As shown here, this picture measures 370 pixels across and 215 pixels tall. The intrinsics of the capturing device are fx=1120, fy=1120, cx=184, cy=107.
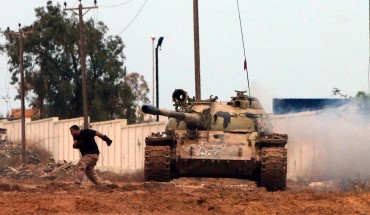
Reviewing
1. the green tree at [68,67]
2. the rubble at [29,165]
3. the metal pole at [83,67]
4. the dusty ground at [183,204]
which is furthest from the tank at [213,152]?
the green tree at [68,67]

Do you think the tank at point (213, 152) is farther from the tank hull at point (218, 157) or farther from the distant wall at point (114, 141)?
the distant wall at point (114, 141)

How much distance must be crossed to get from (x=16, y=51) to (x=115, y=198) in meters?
54.0

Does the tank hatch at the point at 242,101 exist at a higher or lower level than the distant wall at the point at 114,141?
higher

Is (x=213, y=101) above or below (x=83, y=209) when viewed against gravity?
above

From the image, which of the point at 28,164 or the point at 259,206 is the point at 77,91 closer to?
the point at 28,164

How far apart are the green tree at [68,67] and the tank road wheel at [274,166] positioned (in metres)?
44.7

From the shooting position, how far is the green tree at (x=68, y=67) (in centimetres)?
6919

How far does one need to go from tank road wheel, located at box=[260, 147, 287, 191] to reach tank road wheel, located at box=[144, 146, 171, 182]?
2.06 m

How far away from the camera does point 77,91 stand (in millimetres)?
69250

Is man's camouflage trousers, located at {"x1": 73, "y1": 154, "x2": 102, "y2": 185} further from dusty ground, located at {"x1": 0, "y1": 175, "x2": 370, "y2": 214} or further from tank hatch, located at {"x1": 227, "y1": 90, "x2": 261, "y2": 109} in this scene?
tank hatch, located at {"x1": 227, "y1": 90, "x2": 261, "y2": 109}

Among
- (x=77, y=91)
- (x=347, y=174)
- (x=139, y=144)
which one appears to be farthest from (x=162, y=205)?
(x=77, y=91)

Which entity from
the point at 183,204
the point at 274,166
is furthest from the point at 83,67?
the point at 183,204

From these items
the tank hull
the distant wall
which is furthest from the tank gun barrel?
the distant wall

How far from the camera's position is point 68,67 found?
69875 mm
